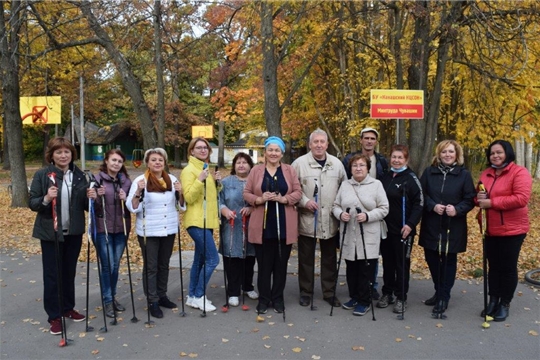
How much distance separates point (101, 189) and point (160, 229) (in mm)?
705

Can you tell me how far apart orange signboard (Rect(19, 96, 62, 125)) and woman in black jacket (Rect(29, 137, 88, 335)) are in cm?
674

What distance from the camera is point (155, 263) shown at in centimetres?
483

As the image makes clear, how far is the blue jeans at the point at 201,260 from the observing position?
5.01 meters

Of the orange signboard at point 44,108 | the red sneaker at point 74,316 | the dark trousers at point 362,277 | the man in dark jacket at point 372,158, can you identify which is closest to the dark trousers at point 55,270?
the red sneaker at point 74,316

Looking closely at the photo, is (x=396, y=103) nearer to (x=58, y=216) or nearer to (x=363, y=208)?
(x=363, y=208)

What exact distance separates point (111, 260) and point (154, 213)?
69 centimetres

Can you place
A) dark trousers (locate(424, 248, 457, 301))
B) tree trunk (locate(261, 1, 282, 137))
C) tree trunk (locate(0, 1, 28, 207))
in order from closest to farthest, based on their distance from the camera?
1. dark trousers (locate(424, 248, 457, 301))
2. tree trunk (locate(261, 1, 282, 137))
3. tree trunk (locate(0, 1, 28, 207))

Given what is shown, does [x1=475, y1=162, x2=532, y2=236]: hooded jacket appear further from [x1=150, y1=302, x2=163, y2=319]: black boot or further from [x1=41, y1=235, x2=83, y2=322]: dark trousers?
[x1=41, y1=235, x2=83, y2=322]: dark trousers

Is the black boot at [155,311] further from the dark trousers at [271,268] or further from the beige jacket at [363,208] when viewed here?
the beige jacket at [363,208]

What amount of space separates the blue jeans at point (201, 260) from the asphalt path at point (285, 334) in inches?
10.3

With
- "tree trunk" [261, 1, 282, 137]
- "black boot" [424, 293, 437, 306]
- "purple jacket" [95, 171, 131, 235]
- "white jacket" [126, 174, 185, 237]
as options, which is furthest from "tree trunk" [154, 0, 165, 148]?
"black boot" [424, 293, 437, 306]

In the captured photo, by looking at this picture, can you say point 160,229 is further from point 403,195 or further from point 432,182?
point 432,182

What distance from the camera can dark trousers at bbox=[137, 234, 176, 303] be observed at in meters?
4.79

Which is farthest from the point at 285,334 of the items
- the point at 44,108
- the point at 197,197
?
the point at 44,108
